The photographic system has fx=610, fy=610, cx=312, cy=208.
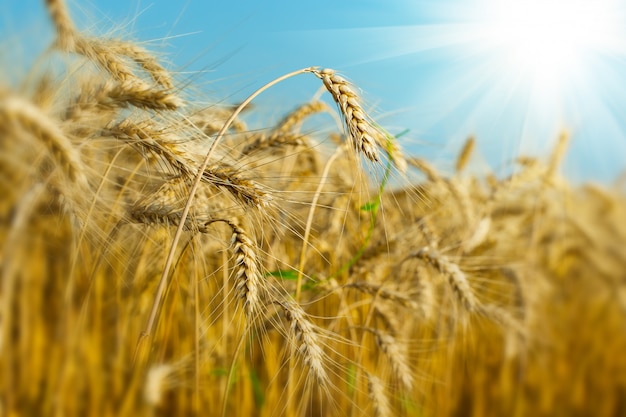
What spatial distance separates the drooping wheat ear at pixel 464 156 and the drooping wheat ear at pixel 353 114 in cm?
232

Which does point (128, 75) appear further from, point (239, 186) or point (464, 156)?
point (464, 156)

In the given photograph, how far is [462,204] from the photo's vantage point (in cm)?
312

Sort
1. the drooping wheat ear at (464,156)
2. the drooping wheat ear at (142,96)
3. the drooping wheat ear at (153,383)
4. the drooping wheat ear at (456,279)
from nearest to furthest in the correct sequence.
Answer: the drooping wheat ear at (142,96) < the drooping wheat ear at (456,279) < the drooping wheat ear at (153,383) < the drooping wheat ear at (464,156)

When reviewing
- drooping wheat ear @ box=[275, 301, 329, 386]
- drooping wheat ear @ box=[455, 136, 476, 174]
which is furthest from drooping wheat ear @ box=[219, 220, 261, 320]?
drooping wheat ear @ box=[455, 136, 476, 174]

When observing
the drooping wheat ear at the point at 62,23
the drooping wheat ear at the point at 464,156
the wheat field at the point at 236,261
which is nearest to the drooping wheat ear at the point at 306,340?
the wheat field at the point at 236,261

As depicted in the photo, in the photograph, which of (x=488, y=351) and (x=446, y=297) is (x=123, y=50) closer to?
(x=446, y=297)

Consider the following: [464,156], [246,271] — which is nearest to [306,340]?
[246,271]

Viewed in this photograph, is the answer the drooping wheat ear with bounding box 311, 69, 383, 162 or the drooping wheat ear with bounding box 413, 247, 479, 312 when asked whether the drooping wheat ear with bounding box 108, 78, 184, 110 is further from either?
the drooping wheat ear with bounding box 413, 247, 479, 312

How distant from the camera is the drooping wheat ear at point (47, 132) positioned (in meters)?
1.50

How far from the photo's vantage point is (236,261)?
4.30ft

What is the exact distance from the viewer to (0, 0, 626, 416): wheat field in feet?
4.74

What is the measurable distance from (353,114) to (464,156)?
241 centimetres

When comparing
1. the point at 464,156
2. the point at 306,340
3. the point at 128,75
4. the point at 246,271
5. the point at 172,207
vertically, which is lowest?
the point at 306,340

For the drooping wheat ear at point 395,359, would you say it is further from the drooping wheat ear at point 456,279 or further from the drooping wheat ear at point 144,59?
the drooping wheat ear at point 144,59
